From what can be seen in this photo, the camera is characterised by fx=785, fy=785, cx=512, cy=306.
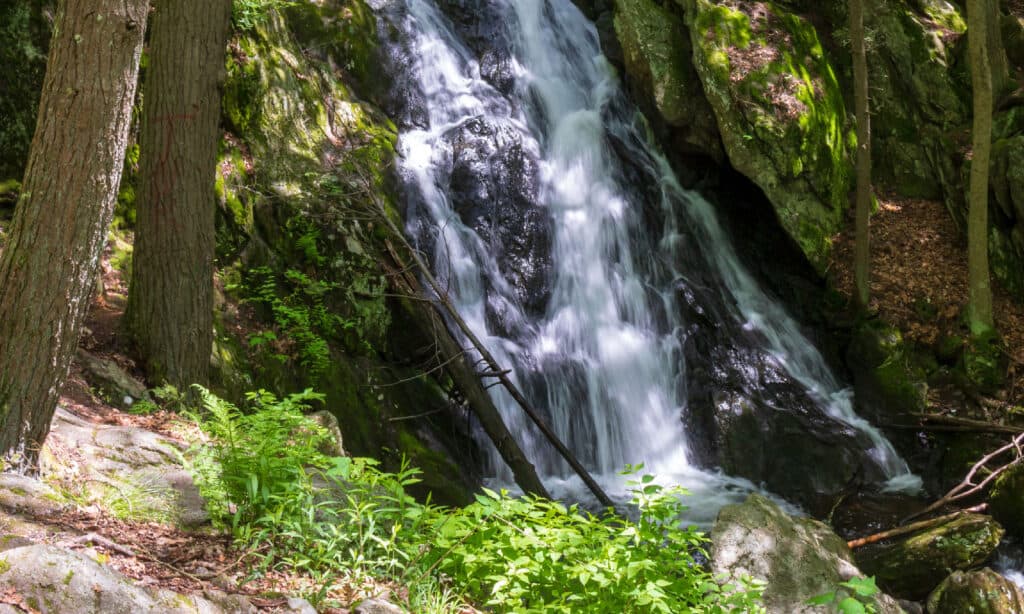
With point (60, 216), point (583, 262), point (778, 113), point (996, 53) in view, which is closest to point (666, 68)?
point (778, 113)

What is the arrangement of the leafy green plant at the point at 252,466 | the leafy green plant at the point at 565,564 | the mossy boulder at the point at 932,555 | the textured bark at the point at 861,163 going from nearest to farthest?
1. the leafy green plant at the point at 565,564
2. the leafy green plant at the point at 252,466
3. the mossy boulder at the point at 932,555
4. the textured bark at the point at 861,163

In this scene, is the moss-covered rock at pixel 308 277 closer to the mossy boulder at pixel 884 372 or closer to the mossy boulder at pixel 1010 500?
the mossy boulder at pixel 1010 500

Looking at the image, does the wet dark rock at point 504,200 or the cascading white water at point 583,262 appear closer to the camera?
the cascading white water at point 583,262

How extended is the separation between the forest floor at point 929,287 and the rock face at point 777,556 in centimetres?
563

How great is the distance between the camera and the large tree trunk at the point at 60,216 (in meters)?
3.57

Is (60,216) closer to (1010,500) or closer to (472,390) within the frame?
(472,390)

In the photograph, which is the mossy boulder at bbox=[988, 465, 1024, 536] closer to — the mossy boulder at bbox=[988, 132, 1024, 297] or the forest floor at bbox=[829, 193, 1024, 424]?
the forest floor at bbox=[829, 193, 1024, 424]

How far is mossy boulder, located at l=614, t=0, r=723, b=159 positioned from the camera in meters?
12.3

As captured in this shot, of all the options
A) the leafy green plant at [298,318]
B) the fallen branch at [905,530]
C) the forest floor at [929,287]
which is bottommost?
the fallen branch at [905,530]

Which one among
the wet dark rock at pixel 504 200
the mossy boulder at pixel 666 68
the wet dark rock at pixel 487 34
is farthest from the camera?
the wet dark rock at pixel 487 34

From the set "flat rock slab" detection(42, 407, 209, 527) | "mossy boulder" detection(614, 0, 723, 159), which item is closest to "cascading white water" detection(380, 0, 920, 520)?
"mossy boulder" detection(614, 0, 723, 159)

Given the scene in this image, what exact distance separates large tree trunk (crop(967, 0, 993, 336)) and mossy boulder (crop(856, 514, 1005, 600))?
393 cm

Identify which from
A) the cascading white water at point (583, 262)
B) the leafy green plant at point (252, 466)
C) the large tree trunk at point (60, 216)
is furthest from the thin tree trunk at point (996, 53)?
the large tree trunk at point (60, 216)

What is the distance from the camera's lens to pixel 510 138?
11.7 m
